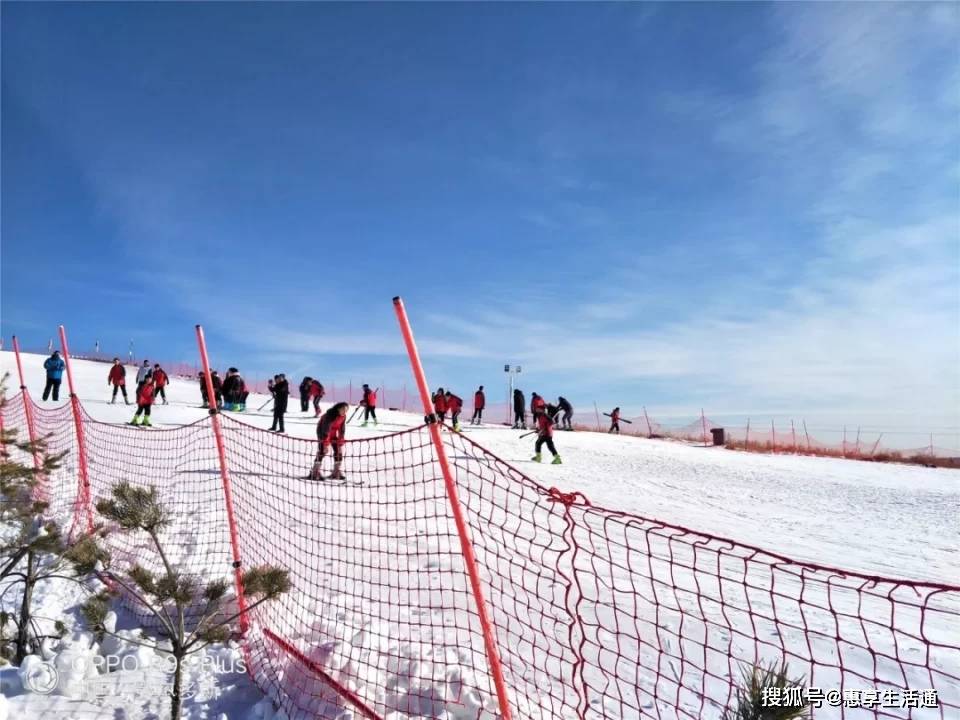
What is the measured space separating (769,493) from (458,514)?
1188cm

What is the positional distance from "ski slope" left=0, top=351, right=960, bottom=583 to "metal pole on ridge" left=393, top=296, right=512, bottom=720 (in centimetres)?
585

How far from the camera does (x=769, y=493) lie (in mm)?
12953

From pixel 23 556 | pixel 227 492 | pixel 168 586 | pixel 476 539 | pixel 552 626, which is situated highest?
pixel 227 492

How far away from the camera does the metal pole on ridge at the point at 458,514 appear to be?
3.26 m

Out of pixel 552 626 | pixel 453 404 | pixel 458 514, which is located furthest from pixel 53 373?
pixel 458 514

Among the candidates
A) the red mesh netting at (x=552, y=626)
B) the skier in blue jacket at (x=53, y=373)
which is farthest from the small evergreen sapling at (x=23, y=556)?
the skier in blue jacket at (x=53, y=373)

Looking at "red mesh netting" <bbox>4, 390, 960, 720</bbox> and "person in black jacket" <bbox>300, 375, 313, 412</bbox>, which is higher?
"person in black jacket" <bbox>300, 375, 313, 412</bbox>

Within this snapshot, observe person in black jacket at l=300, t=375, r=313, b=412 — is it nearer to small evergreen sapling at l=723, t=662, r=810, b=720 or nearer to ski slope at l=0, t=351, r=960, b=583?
ski slope at l=0, t=351, r=960, b=583

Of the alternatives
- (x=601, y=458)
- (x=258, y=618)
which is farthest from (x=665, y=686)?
(x=601, y=458)

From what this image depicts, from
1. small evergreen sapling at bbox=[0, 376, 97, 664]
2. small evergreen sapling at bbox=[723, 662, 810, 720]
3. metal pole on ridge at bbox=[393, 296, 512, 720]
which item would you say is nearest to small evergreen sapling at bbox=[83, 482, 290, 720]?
small evergreen sapling at bbox=[0, 376, 97, 664]

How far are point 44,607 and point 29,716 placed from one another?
6.67 feet

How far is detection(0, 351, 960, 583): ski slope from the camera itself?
8.18 meters

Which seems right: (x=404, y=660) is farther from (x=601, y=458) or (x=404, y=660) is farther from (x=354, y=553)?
(x=601, y=458)

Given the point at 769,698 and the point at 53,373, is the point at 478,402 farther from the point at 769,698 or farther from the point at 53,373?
the point at 769,698
